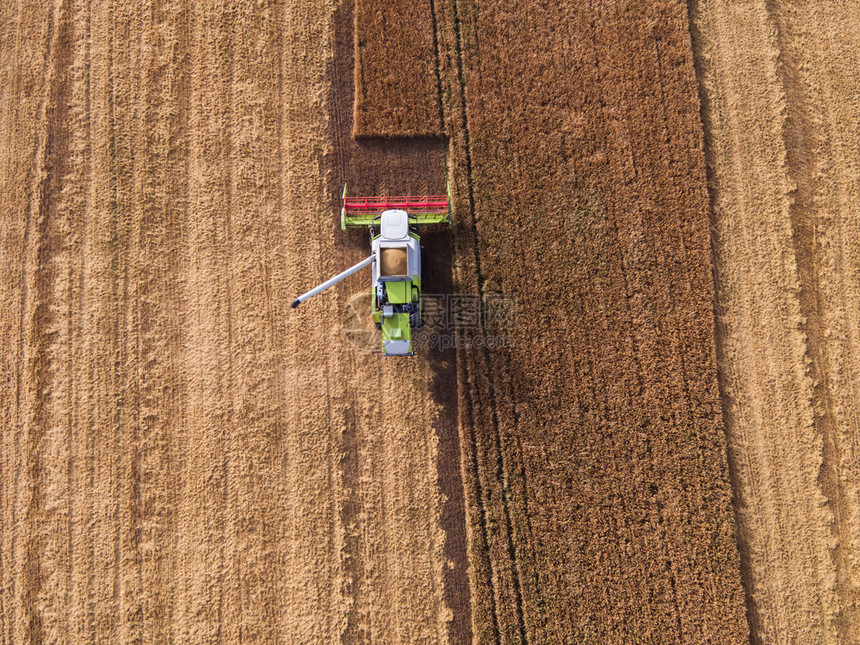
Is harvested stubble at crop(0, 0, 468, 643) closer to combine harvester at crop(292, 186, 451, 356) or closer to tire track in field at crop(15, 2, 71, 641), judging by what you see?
tire track in field at crop(15, 2, 71, 641)

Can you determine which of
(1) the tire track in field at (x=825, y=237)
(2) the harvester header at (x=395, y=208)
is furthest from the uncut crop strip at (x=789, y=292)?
(2) the harvester header at (x=395, y=208)

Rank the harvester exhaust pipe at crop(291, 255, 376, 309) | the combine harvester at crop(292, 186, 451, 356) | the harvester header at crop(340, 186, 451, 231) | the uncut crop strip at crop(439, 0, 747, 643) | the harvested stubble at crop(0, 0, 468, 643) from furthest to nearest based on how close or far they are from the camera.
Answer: the harvester header at crop(340, 186, 451, 231)
the harvested stubble at crop(0, 0, 468, 643)
the uncut crop strip at crop(439, 0, 747, 643)
the combine harvester at crop(292, 186, 451, 356)
the harvester exhaust pipe at crop(291, 255, 376, 309)

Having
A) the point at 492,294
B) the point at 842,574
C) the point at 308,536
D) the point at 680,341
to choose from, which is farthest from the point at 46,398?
the point at 842,574

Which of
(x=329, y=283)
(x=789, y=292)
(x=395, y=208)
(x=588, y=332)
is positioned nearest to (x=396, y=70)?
(x=395, y=208)

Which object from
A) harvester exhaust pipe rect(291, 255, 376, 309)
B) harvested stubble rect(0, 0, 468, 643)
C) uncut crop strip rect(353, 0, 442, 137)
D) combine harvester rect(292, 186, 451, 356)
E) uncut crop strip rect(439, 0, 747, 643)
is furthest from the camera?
uncut crop strip rect(353, 0, 442, 137)

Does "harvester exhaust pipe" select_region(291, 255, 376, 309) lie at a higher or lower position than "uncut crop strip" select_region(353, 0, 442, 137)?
lower

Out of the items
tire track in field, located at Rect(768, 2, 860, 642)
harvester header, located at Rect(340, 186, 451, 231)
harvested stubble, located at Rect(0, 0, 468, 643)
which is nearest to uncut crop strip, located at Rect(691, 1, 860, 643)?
tire track in field, located at Rect(768, 2, 860, 642)

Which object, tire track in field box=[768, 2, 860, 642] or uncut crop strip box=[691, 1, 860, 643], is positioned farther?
tire track in field box=[768, 2, 860, 642]
